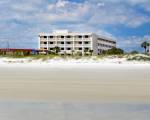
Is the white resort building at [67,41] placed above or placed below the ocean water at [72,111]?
above

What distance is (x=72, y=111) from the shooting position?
8.91m

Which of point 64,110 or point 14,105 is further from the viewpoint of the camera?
point 14,105

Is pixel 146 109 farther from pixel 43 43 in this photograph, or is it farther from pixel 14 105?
pixel 43 43

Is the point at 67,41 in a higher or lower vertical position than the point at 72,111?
higher

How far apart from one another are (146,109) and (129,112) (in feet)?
2.14

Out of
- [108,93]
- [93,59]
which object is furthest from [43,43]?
[108,93]

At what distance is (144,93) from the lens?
12.7 m

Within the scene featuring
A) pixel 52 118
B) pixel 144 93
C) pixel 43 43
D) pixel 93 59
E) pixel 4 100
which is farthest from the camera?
pixel 43 43

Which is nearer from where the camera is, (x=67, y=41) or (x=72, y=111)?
(x=72, y=111)

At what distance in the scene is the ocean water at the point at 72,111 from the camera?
816cm

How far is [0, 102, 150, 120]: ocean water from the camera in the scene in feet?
26.8

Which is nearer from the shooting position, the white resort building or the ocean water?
the ocean water

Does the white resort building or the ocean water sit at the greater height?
the white resort building

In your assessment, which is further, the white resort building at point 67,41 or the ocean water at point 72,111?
the white resort building at point 67,41
